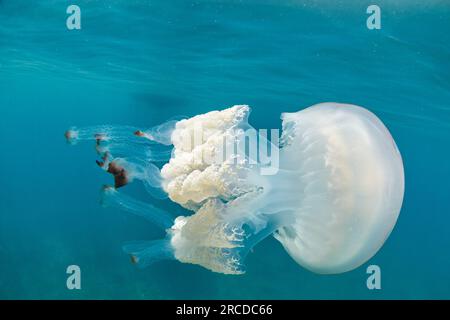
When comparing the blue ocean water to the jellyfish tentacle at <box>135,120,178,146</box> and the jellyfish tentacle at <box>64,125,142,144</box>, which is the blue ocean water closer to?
the jellyfish tentacle at <box>135,120,178,146</box>

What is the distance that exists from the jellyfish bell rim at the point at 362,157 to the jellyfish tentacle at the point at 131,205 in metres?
1.01

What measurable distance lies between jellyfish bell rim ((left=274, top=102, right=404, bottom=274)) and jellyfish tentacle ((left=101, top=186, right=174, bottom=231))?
1.01 meters

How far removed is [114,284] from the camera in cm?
924

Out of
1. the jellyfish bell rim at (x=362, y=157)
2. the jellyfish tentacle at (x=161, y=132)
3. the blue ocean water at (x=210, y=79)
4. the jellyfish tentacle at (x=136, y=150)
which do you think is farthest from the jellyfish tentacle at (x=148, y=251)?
the blue ocean water at (x=210, y=79)

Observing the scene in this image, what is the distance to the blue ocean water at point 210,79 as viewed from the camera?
6.75m

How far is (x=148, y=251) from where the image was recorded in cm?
336

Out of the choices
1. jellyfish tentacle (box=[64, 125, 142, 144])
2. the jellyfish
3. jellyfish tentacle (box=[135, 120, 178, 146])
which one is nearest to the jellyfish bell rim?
the jellyfish

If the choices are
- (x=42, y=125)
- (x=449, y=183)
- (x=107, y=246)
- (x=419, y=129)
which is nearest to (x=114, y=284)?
(x=107, y=246)

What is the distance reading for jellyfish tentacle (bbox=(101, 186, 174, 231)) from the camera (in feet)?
10.8

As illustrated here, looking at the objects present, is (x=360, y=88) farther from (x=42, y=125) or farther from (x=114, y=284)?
(x=42, y=125)

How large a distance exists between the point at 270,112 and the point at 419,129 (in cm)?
467

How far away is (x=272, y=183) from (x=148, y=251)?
111 centimetres

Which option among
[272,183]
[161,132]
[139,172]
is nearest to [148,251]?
[139,172]

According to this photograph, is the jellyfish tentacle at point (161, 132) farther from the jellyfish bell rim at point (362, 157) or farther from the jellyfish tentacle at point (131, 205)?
the jellyfish bell rim at point (362, 157)
